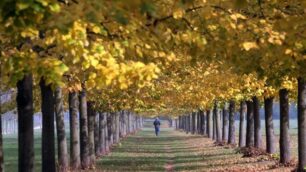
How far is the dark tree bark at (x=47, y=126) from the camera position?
15828 mm

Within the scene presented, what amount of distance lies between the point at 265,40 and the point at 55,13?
3.79 meters

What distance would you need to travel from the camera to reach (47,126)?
1589cm

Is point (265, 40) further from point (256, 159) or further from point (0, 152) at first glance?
point (256, 159)

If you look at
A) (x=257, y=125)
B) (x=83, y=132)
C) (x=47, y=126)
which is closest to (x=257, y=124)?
(x=257, y=125)

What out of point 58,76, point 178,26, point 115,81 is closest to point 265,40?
point 178,26

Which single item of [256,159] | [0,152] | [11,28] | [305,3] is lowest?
[256,159]

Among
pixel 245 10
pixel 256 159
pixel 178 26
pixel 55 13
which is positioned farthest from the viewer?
pixel 256 159

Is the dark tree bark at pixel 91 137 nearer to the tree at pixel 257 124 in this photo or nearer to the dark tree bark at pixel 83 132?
the dark tree bark at pixel 83 132

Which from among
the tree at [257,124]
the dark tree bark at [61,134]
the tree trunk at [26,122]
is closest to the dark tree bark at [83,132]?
the dark tree bark at [61,134]

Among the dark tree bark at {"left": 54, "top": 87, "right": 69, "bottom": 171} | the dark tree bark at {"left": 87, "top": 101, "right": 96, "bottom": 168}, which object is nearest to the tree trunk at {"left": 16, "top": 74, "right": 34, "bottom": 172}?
the dark tree bark at {"left": 54, "top": 87, "right": 69, "bottom": 171}

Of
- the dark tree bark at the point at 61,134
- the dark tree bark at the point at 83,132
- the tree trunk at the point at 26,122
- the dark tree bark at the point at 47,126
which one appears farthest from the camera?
the dark tree bark at the point at 83,132

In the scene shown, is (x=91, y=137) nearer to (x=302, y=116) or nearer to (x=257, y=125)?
(x=257, y=125)

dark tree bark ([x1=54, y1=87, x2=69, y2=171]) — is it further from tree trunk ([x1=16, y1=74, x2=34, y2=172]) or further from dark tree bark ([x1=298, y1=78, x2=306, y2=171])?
dark tree bark ([x1=298, y1=78, x2=306, y2=171])

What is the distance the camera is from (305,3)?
9.03m
